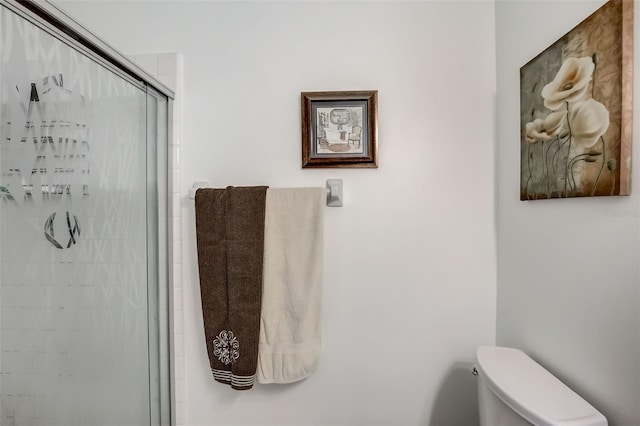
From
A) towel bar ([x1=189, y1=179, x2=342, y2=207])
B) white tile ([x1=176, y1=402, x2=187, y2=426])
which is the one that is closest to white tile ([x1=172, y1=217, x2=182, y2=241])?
towel bar ([x1=189, y1=179, x2=342, y2=207])

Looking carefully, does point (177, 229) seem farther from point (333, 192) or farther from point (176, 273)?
point (333, 192)

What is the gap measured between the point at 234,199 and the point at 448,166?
76cm

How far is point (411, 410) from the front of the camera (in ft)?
3.70

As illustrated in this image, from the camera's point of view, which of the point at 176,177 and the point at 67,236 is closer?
the point at 67,236

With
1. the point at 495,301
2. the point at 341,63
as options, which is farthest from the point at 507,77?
the point at 495,301

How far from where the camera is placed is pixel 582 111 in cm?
72

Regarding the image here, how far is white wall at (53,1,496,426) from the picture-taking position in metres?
1.11

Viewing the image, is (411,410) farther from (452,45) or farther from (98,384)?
(452,45)

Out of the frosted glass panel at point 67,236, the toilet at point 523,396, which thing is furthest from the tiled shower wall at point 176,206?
the toilet at point 523,396

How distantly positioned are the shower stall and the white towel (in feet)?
1.34

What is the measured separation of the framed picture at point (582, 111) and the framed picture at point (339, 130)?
0.47m

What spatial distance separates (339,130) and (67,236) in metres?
0.85

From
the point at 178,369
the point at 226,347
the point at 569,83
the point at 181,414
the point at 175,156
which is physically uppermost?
the point at 569,83

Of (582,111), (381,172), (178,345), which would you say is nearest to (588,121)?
(582,111)
